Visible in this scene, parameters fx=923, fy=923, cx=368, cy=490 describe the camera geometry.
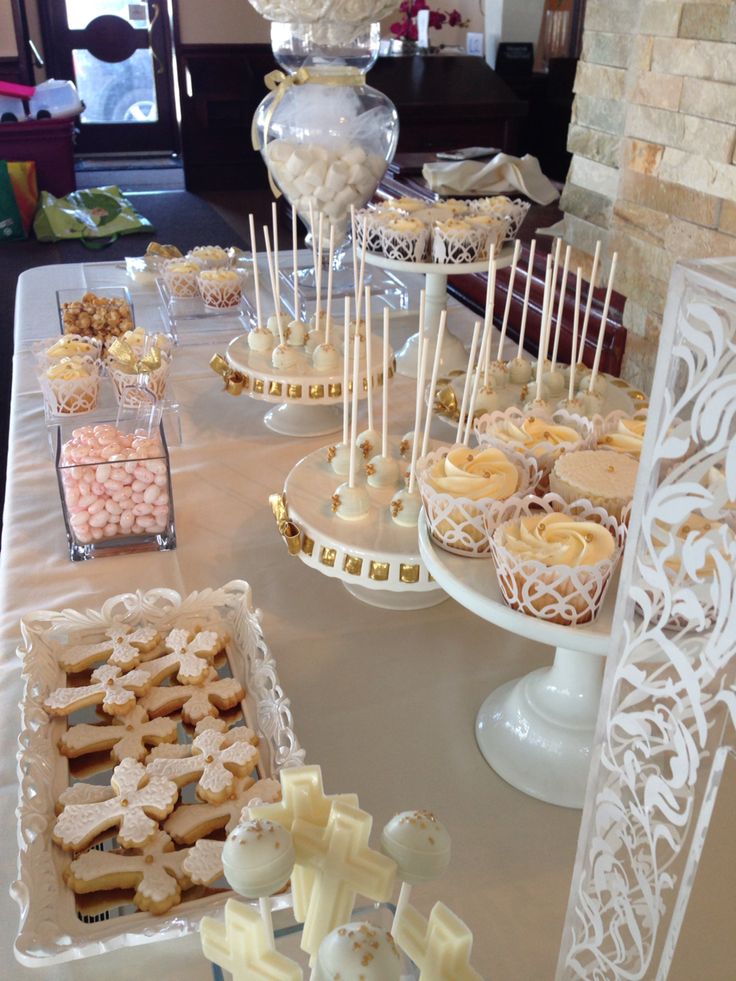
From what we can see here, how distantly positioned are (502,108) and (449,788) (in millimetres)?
4014

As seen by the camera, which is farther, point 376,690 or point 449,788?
point 376,690

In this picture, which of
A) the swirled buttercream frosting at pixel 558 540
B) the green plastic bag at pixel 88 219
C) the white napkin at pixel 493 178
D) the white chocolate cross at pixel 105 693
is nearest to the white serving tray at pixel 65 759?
the white chocolate cross at pixel 105 693

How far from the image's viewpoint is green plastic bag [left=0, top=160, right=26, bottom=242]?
4.04m

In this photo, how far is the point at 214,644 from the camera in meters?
0.81

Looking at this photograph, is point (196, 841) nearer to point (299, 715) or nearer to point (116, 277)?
point (299, 715)

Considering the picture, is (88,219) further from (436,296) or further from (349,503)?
(349,503)

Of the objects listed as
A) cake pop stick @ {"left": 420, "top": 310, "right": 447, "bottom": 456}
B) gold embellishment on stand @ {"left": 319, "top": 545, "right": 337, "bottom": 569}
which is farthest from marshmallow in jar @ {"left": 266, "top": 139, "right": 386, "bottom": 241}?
gold embellishment on stand @ {"left": 319, "top": 545, "right": 337, "bottom": 569}

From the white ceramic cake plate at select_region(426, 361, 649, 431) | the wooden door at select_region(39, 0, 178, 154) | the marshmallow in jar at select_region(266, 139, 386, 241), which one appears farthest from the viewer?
the wooden door at select_region(39, 0, 178, 154)

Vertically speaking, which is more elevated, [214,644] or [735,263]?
[735,263]

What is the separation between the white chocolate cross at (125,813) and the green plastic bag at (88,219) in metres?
3.79

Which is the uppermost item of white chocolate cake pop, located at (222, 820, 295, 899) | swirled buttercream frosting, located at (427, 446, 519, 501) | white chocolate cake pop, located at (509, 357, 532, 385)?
white chocolate cake pop, located at (222, 820, 295, 899)

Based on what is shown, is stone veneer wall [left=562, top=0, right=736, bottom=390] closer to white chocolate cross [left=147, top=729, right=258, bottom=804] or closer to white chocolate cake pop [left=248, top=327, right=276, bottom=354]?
white chocolate cake pop [left=248, top=327, right=276, bottom=354]

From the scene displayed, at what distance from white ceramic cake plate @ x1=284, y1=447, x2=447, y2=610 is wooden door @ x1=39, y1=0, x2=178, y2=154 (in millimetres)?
5321

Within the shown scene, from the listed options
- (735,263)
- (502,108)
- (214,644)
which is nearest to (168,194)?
(502,108)
